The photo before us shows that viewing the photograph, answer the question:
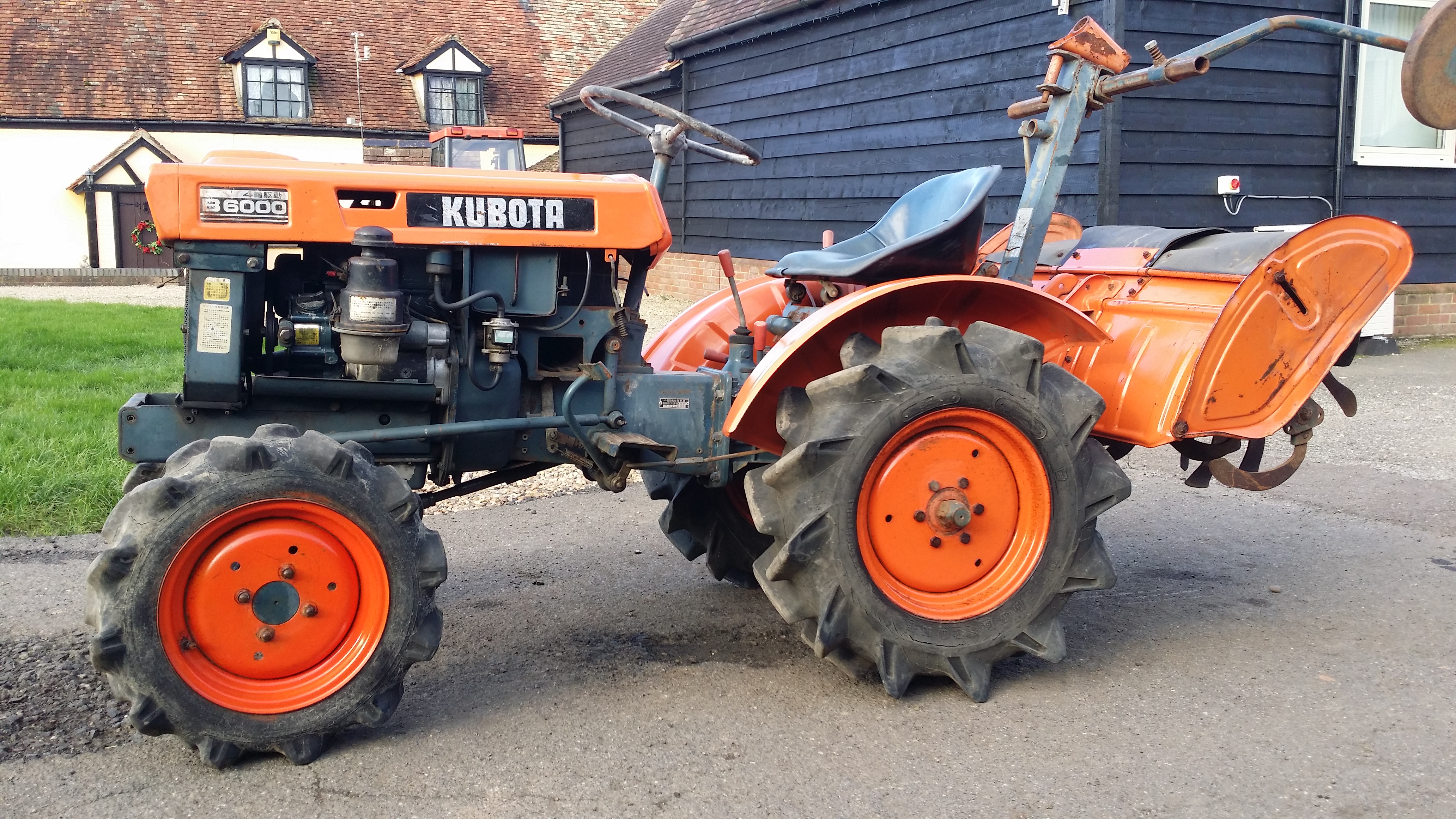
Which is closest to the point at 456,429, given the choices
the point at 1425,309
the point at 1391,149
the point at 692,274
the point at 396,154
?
the point at 1391,149

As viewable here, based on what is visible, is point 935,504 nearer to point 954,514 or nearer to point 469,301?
point 954,514

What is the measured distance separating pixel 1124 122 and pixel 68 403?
7.50 m

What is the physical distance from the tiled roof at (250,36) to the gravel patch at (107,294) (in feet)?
18.6

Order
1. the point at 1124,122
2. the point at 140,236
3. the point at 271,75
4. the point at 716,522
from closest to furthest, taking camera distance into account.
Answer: the point at 716,522
the point at 1124,122
the point at 140,236
the point at 271,75

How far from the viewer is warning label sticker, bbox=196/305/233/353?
3.01 metres

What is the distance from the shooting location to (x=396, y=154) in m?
25.8

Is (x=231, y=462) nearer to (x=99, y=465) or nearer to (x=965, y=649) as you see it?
(x=965, y=649)

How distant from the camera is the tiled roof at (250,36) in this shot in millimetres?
25062

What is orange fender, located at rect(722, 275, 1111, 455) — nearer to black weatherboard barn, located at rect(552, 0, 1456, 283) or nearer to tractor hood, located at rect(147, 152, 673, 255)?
tractor hood, located at rect(147, 152, 673, 255)

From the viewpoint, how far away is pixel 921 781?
2.69 metres

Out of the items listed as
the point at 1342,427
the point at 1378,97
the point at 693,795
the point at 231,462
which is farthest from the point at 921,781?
the point at 1378,97

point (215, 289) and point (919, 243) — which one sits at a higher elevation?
point (919, 243)

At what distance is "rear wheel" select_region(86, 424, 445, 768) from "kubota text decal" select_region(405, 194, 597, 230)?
2.26 ft

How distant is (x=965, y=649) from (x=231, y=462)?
1.95 metres
